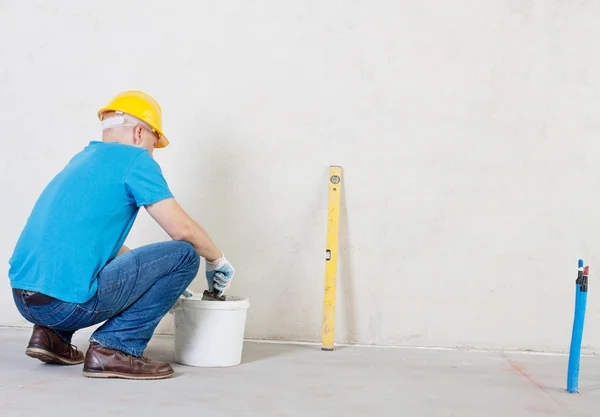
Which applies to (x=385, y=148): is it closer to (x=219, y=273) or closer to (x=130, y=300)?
(x=219, y=273)

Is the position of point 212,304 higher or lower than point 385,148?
lower

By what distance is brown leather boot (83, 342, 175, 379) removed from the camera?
7.30 feet

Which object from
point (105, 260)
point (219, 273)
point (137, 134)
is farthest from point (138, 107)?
point (219, 273)

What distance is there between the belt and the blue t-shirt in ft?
0.07

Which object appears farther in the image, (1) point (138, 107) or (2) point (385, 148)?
(2) point (385, 148)

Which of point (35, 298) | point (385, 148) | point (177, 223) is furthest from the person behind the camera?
point (385, 148)

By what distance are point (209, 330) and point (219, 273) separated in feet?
0.69

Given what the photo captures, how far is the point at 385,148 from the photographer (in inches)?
123

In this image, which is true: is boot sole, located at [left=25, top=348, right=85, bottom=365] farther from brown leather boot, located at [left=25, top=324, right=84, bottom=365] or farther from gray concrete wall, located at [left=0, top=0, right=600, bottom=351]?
gray concrete wall, located at [left=0, top=0, right=600, bottom=351]

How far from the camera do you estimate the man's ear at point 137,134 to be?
2402 millimetres

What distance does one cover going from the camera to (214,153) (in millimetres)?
3174

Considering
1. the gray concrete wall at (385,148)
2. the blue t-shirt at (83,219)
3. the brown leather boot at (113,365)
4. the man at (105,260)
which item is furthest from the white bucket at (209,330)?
the gray concrete wall at (385,148)

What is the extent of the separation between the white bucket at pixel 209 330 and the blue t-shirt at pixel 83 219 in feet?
1.31

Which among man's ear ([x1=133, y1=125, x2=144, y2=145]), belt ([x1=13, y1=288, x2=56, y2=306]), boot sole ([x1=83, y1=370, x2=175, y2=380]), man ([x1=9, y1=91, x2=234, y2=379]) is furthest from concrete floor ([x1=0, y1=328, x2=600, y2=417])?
man's ear ([x1=133, y1=125, x2=144, y2=145])
